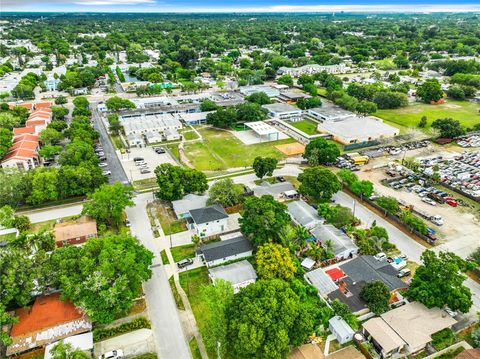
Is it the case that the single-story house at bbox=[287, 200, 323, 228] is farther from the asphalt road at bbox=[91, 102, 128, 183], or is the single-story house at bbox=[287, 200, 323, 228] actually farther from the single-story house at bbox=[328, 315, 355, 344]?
the asphalt road at bbox=[91, 102, 128, 183]

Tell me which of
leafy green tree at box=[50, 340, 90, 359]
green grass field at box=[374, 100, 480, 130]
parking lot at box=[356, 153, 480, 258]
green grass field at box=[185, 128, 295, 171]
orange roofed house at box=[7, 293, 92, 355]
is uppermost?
leafy green tree at box=[50, 340, 90, 359]

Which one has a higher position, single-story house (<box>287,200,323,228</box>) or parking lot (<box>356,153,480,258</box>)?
single-story house (<box>287,200,323,228</box>)

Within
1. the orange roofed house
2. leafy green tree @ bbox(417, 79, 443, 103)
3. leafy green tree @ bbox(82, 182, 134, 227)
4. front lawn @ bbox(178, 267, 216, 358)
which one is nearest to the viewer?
the orange roofed house

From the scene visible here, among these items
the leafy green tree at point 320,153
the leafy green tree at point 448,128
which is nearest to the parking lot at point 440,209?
the leafy green tree at point 320,153

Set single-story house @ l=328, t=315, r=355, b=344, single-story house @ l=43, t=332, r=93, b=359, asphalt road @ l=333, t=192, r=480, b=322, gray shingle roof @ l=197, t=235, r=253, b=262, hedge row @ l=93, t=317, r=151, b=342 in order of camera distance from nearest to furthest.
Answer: single-story house @ l=43, t=332, r=93, b=359
single-story house @ l=328, t=315, r=355, b=344
hedge row @ l=93, t=317, r=151, b=342
asphalt road @ l=333, t=192, r=480, b=322
gray shingle roof @ l=197, t=235, r=253, b=262

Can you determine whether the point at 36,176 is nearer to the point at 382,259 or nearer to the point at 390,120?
the point at 382,259

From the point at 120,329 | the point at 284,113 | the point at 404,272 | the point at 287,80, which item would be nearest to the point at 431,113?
the point at 284,113

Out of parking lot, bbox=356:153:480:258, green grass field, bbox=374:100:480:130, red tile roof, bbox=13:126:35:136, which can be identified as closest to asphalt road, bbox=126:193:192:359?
parking lot, bbox=356:153:480:258

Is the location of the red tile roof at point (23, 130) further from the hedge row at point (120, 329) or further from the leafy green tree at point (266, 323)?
the leafy green tree at point (266, 323)
